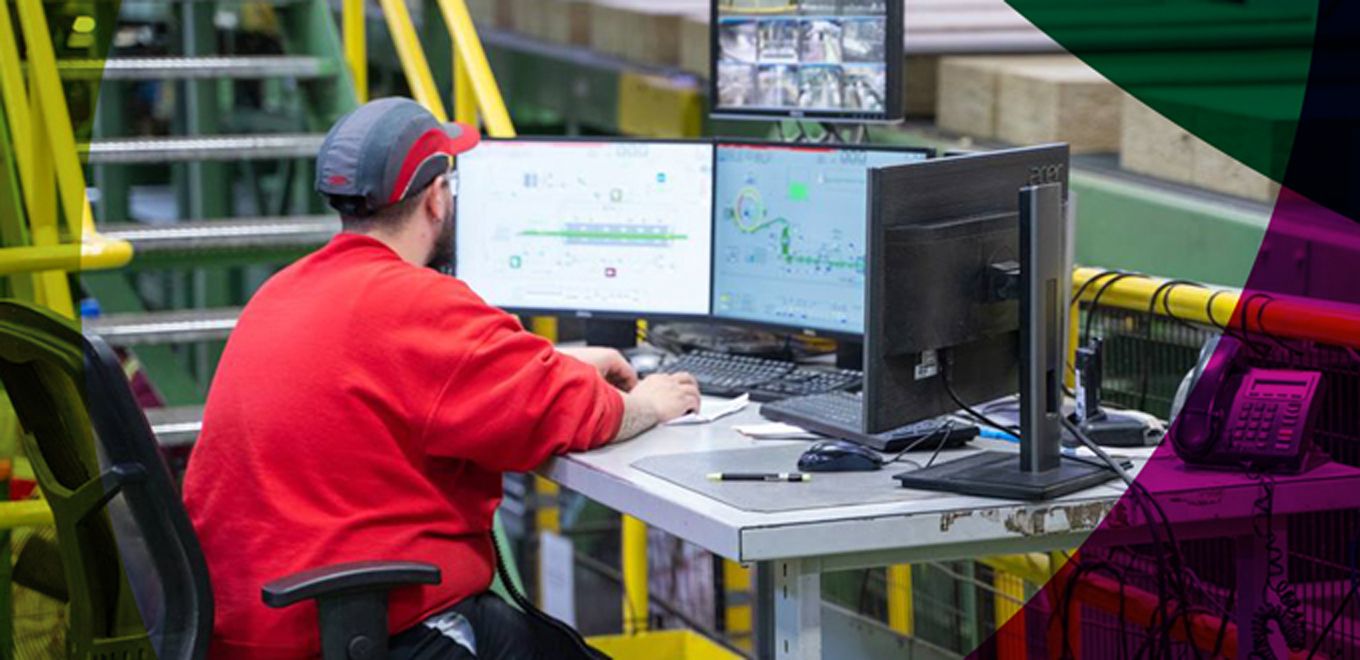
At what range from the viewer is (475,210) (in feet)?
13.9

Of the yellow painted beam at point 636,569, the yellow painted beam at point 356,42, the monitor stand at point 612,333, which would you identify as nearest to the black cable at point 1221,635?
the monitor stand at point 612,333

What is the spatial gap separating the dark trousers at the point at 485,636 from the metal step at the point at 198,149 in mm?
2773

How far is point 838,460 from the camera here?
10.7 ft

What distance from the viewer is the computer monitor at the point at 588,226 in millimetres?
4109

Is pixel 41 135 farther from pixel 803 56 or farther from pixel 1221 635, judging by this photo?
pixel 1221 635

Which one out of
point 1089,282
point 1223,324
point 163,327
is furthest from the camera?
point 163,327

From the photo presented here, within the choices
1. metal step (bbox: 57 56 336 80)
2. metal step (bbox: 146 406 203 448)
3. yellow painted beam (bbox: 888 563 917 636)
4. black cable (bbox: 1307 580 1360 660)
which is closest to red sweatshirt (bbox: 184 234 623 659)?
black cable (bbox: 1307 580 1360 660)

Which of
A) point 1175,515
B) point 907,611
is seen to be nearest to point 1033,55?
point 907,611

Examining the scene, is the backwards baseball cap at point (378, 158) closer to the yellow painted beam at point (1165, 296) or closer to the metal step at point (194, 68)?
the yellow painted beam at point (1165, 296)

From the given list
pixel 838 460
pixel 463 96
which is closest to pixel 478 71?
pixel 463 96

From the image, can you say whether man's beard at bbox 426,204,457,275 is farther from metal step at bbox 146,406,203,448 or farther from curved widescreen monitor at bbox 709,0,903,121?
metal step at bbox 146,406,203,448

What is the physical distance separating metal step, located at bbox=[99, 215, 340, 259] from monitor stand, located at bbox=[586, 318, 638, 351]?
61.0 inches

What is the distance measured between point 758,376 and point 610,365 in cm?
37

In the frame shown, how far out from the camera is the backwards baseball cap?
327 centimetres
